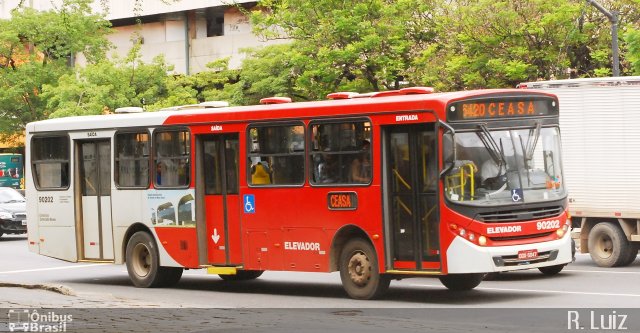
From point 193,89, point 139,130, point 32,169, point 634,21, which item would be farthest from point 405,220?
point 193,89

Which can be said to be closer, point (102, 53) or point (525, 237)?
point (525, 237)

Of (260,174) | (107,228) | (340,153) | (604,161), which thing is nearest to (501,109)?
(340,153)

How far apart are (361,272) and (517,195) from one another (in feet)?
8.37

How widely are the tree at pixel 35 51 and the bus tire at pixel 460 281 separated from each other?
1340 inches

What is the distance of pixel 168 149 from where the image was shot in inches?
849

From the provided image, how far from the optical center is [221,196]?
67.6ft

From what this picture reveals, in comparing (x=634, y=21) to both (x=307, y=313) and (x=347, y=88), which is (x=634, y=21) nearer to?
(x=347, y=88)

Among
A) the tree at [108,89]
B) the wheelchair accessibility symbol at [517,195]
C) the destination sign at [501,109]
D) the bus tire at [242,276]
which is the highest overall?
the tree at [108,89]

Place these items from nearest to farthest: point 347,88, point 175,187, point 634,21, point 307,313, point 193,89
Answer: point 307,313, point 175,187, point 634,21, point 347,88, point 193,89

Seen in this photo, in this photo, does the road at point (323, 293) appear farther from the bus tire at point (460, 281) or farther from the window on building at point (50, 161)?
the window on building at point (50, 161)

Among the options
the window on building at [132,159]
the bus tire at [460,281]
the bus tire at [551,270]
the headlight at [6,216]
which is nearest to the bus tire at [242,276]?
the window on building at [132,159]

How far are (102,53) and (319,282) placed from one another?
108ft

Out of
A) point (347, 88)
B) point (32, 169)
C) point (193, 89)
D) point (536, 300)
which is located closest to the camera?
point (536, 300)

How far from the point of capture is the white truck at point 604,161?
22.8 metres
